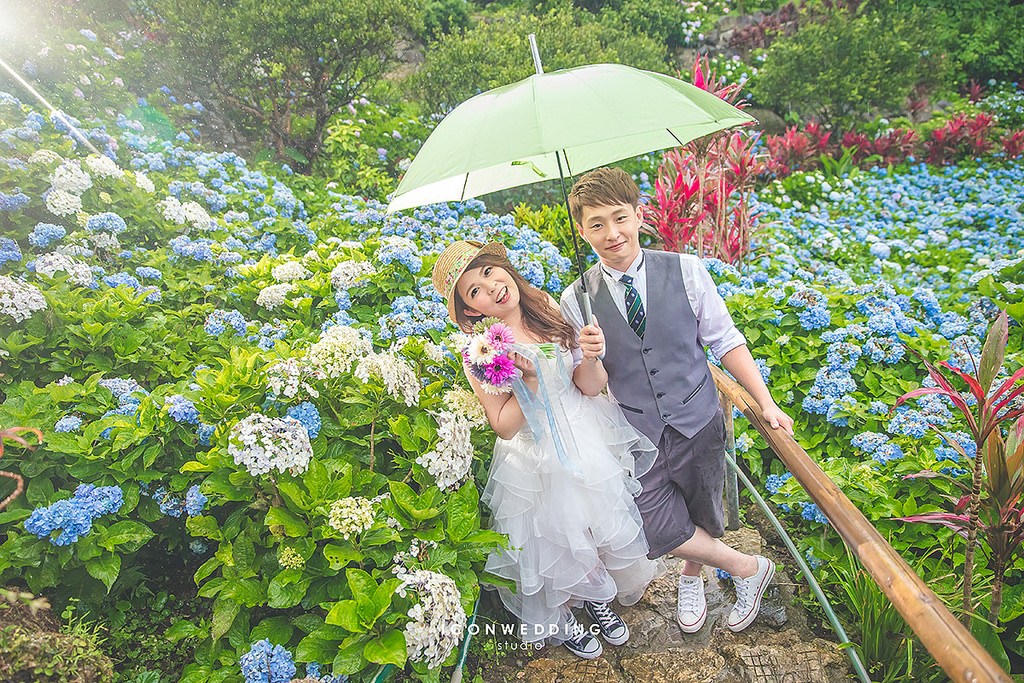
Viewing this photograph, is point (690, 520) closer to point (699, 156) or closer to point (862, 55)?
point (699, 156)

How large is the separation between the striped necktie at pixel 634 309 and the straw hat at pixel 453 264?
44 centimetres

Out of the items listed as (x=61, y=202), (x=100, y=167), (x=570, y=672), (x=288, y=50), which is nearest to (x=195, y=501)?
(x=570, y=672)

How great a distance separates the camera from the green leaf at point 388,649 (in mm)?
1376

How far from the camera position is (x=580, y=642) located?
2016 millimetres

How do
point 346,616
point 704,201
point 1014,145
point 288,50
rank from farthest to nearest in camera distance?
1. point 1014,145
2. point 288,50
3. point 704,201
4. point 346,616

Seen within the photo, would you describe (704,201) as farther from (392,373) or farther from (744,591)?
(392,373)

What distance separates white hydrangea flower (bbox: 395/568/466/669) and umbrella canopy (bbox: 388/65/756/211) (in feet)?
3.30

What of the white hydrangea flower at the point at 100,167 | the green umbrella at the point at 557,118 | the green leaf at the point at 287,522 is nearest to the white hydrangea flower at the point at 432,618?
the green leaf at the point at 287,522

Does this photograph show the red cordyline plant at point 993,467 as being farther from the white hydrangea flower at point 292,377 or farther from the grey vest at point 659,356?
the white hydrangea flower at point 292,377

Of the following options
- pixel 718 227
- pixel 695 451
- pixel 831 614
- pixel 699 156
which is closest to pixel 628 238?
pixel 695 451

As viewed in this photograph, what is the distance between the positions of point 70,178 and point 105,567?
2.37 m

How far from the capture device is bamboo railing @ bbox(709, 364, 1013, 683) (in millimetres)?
898

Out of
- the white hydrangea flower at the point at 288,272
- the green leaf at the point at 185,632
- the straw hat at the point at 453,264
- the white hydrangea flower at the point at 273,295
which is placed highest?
the straw hat at the point at 453,264

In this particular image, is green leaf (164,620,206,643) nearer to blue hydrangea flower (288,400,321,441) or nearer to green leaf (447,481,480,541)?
blue hydrangea flower (288,400,321,441)
